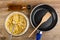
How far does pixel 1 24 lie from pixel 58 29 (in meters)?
0.41

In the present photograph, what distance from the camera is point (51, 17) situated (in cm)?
139

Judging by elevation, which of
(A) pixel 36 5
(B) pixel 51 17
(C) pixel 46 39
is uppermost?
(A) pixel 36 5

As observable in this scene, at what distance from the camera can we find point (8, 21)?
1.38m

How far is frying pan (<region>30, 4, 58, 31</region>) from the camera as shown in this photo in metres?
1.38

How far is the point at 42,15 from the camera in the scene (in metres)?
1.39

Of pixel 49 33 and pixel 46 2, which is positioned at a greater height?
pixel 46 2

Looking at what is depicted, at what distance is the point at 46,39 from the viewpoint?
139 cm

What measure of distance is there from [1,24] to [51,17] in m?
0.36

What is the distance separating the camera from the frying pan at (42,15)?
4.51 ft

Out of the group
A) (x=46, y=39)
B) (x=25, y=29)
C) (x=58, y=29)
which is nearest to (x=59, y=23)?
(x=58, y=29)

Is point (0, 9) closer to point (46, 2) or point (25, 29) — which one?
point (25, 29)

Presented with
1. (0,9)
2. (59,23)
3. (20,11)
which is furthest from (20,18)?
(59,23)

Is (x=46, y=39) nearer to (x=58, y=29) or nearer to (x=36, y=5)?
(x=58, y=29)

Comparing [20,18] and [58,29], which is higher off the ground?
[20,18]
